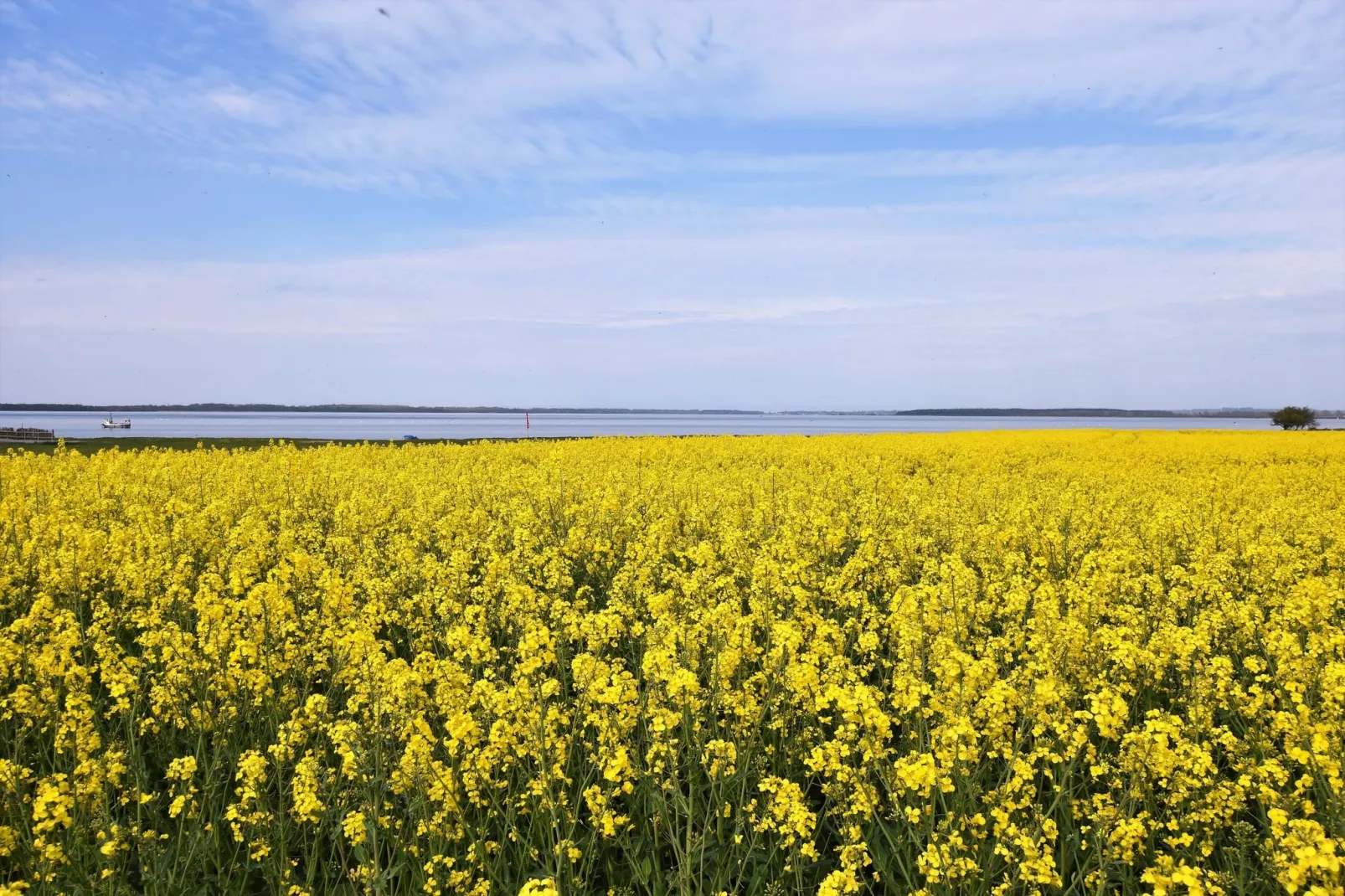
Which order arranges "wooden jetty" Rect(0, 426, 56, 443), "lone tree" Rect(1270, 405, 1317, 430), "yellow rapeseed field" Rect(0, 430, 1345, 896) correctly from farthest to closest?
"lone tree" Rect(1270, 405, 1317, 430)
"wooden jetty" Rect(0, 426, 56, 443)
"yellow rapeseed field" Rect(0, 430, 1345, 896)

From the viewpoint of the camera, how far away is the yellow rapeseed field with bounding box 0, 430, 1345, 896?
136 inches

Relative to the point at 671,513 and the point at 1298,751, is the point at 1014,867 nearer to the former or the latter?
the point at 1298,751

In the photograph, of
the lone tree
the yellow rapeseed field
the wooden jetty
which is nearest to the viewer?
the yellow rapeseed field

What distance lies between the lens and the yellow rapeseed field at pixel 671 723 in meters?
3.45

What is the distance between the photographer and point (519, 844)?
3.70 m

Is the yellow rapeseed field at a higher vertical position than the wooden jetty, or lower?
lower

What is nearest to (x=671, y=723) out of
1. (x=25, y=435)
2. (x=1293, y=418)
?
(x=25, y=435)

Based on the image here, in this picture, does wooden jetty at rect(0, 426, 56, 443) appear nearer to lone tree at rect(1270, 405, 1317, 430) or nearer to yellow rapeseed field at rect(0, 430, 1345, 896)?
yellow rapeseed field at rect(0, 430, 1345, 896)

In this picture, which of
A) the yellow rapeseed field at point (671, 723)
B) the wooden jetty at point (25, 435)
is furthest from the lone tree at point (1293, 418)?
the wooden jetty at point (25, 435)

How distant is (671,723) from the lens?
3.42 metres

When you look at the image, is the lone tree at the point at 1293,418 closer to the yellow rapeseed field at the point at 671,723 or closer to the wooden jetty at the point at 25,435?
the yellow rapeseed field at the point at 671,723

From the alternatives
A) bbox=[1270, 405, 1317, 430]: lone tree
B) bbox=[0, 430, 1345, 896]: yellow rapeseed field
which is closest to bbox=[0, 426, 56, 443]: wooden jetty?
bbox=[0, 430, 1345, 896]: yellow rapeseed field

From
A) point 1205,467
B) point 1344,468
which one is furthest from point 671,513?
point 1344,468

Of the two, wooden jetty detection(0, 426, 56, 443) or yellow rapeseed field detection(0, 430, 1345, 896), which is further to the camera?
wooden jetty detection(0, 426, 56, 443)
